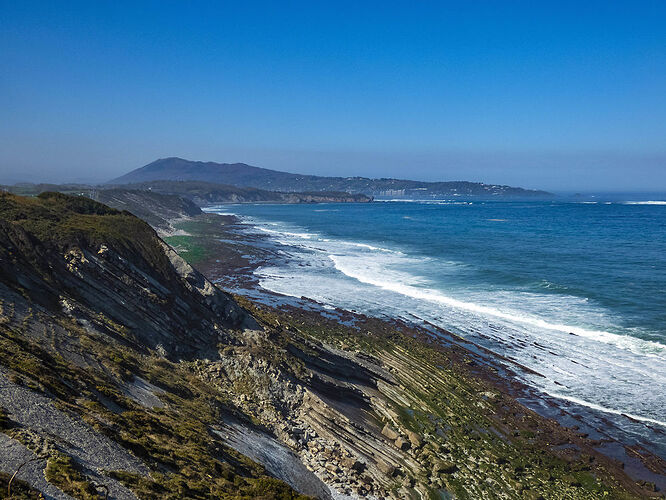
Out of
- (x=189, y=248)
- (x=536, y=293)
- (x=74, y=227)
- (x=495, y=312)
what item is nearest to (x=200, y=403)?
(x=74, y=227)

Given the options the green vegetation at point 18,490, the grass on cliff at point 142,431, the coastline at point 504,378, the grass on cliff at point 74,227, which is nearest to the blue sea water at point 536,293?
the coastline at point 504,378

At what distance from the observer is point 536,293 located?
43.5m

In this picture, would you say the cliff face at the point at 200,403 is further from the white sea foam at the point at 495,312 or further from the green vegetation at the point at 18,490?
the white sea foam at the point at 495,312

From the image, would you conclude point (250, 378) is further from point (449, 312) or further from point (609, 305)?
point (609, 305)

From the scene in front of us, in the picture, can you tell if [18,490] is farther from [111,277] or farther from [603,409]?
[603,409]

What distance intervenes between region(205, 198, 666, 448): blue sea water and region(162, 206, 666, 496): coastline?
1.32 meters

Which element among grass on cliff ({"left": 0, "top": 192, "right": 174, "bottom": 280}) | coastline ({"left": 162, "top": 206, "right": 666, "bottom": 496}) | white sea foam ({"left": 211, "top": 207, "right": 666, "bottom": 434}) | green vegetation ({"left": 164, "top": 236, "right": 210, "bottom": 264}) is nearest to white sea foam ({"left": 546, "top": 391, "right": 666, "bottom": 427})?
white sea foam ({"left": 211, "top": 207, "right": 666, "bottom": 434})

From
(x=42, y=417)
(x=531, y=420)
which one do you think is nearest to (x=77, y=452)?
(x=42, y=417)

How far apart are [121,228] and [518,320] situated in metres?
29.8

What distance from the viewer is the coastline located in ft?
63.3

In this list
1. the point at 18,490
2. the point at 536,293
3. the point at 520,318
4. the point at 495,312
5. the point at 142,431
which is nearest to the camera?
the point at 18,490

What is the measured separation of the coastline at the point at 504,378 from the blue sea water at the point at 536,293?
1315 millimetres

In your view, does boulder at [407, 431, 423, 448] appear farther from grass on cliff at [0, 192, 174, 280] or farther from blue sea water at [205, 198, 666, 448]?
grass on cliff at [0, 192, 174, 280]

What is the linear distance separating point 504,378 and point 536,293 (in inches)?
765
